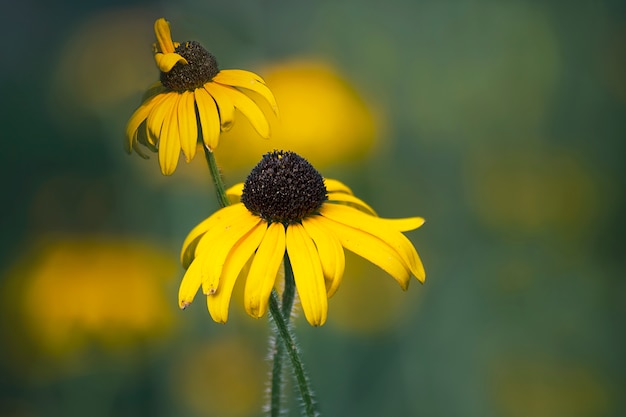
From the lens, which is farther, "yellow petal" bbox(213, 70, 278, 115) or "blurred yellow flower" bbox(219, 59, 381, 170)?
"blurred yellow flower" bbox(219, 59, 381, 170)

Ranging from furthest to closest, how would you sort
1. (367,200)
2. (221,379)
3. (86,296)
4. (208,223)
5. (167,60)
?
(367,200)
(221,379)
(86,296)
(208,223)
(167,60)

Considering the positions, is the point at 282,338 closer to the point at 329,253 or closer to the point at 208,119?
the point at 329,253

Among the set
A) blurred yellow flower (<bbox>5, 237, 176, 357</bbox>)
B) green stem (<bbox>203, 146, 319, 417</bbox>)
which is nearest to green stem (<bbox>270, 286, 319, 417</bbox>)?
green stem (<bbox>203, 146, 319, 417</bbox>)

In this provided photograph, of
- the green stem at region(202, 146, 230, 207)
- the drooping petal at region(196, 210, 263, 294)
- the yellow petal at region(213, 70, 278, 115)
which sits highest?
the yellow petal at region(213, 70, 278, 115)

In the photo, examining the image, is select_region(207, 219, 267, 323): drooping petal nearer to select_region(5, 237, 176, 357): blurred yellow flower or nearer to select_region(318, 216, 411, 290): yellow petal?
select_region(318, 216, 411, 290): yellow petal

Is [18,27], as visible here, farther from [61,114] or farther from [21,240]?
[21,240]

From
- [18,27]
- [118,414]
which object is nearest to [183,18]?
[18,27]

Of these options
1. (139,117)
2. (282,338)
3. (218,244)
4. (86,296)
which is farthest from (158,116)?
(86,296)
